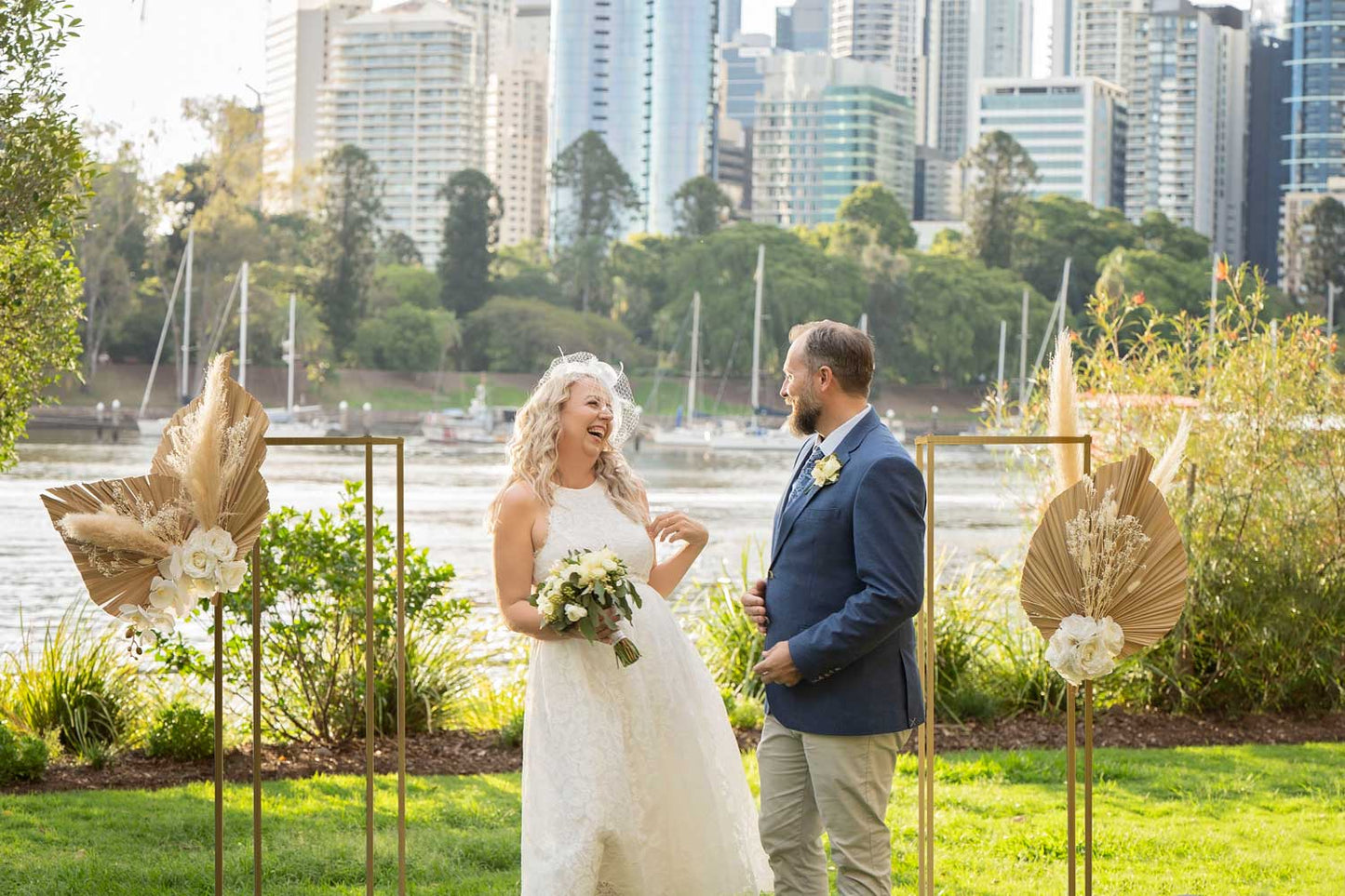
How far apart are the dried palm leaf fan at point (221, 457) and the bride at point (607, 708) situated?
0.61m

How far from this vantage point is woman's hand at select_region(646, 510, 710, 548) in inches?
138

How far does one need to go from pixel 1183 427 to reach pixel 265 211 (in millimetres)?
55787

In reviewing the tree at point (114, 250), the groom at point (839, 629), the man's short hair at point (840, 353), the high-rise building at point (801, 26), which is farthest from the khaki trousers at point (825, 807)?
the high-rise building at point (801, 26)

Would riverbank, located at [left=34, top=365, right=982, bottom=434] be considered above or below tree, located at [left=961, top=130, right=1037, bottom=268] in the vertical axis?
below

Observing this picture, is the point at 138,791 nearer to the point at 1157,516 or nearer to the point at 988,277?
the point at 1157,516

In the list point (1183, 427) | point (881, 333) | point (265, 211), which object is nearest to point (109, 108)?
point (265, 211)

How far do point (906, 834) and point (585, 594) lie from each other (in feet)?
8.13

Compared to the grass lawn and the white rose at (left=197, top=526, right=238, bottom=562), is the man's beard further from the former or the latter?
the grass lawn

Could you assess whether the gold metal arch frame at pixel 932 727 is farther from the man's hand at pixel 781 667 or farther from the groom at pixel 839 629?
the man's hand at pixel 781 667

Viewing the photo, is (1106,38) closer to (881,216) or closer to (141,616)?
(881,216)

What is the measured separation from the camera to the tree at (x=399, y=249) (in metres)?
56.8

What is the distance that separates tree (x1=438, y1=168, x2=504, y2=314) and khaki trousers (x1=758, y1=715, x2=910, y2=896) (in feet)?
176

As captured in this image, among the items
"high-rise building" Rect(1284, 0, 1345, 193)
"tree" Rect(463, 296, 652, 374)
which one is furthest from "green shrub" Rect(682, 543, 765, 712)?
"high-rise building" Rect(1284, 0, 1345, 193)

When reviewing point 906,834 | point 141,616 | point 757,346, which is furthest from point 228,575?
point 757,346
